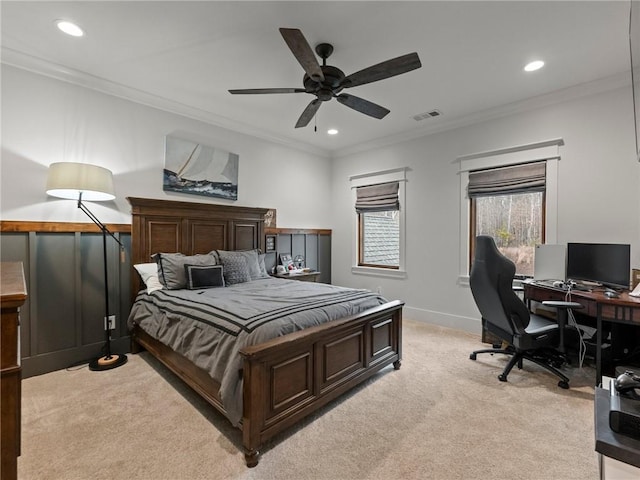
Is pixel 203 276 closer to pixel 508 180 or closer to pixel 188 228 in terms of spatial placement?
pixel 188 228

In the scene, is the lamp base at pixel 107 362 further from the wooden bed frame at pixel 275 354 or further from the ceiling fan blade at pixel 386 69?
the ceiling fan blade at pixel 386 69

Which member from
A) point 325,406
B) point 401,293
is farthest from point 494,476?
point 401,293

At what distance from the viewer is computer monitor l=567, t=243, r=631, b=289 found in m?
2.70

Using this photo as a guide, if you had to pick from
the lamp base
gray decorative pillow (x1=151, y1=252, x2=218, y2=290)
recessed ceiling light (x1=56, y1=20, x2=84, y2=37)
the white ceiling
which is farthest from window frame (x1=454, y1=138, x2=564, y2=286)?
recessed ceiling light (x1=56, y1=20, x2=84, y2=37)

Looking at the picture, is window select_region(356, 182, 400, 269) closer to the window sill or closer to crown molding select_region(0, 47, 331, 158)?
the window sill

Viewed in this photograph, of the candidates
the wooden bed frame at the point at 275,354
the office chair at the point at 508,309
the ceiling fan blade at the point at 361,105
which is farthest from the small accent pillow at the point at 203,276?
the office chair at the point at 508,309

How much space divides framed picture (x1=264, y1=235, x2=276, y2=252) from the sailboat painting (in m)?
0.82

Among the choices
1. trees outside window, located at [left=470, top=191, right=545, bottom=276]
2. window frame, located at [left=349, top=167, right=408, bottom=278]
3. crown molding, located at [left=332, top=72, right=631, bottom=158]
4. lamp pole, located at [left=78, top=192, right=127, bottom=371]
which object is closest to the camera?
lamp pole, located at [left=78, top=192, right=127, bottom=371]

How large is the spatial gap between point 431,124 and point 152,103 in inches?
139

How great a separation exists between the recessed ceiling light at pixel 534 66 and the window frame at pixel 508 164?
2.89ft

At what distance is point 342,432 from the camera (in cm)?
196

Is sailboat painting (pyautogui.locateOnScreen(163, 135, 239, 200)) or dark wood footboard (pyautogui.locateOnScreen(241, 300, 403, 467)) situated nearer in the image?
dark wood footboard (pyautogui.locateOnScreen(241, 300, 403, 467))

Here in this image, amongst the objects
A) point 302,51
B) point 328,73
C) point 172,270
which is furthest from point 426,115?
point 172,270

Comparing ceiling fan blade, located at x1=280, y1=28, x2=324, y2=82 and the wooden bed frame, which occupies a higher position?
ceiling fan blade, located at x1=280, y1=28, x2=324, y2=82
